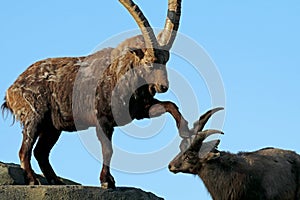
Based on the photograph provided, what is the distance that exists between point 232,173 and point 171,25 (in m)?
2.97

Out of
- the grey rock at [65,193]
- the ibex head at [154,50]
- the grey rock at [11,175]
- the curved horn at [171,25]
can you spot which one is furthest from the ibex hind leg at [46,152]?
the curved horn at [171,25]

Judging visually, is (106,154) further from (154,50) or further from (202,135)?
(154,50)

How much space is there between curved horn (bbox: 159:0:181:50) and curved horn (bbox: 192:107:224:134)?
140cm

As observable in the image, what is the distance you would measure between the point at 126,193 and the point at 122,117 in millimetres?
1395

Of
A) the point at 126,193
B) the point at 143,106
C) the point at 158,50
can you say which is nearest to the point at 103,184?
the point at 126,193

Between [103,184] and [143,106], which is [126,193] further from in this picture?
[143,106]

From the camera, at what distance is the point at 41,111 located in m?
18.0

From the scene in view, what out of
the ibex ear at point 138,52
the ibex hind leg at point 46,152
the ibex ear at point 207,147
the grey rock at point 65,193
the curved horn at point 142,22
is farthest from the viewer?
the ibex hind leg at point 46,152

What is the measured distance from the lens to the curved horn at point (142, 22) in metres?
17.0

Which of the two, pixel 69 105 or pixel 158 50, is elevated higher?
pixel 158 50

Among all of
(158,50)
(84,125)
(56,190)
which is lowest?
(56,190)

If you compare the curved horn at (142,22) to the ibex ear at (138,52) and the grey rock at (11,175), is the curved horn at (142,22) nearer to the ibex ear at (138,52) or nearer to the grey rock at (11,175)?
the ibex ear at (138,52)

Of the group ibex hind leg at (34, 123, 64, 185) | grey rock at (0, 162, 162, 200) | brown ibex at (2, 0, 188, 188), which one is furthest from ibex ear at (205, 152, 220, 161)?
ibex hind leg at (34, 123, 64, 185)

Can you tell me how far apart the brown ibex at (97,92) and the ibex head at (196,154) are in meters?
0.30
